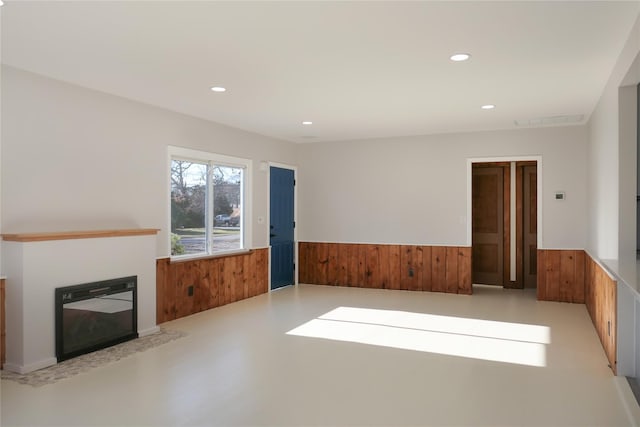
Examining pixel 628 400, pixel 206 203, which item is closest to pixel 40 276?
pixel 206 203

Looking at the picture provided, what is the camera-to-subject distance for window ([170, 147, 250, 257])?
5.75 meters

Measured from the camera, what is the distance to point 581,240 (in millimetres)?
6605

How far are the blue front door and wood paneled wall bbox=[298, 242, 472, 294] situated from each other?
0.35 metres

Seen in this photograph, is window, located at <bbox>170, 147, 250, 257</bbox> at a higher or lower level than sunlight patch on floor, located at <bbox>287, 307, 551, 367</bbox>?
higher

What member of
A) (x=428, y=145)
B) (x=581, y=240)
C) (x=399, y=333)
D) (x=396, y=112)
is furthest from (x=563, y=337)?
(x=428, y=145)

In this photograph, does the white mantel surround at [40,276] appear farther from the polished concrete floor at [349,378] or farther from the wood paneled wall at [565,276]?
the wood paneled wall at [565,276]

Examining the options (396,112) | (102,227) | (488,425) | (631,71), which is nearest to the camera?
(488,425)

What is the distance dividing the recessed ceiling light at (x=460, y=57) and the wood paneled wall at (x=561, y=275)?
4143 millimetres

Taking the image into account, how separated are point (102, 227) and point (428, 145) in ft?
16.2

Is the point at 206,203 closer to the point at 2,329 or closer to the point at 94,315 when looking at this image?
the point at 94,315

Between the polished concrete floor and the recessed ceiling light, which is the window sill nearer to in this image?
the polished concrete floor

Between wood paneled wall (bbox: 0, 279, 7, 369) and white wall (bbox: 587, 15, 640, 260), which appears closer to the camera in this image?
white wall (bbox: 587, 15, 640, 260)

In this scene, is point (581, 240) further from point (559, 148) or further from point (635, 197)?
point (635, 197)

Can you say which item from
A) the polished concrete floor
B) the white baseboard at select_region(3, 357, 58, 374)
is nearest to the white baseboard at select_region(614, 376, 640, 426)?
the polished concrete floor
